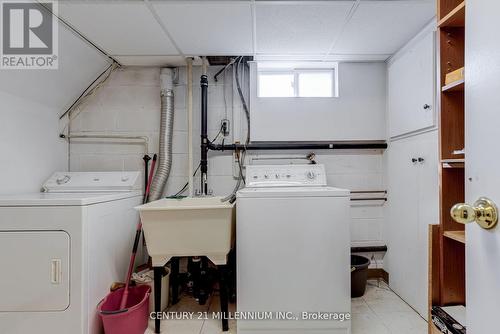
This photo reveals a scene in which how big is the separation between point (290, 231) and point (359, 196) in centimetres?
110

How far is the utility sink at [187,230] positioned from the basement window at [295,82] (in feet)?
4.52

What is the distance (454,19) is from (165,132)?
2072 millimetres

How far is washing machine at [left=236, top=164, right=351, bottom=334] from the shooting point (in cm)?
154

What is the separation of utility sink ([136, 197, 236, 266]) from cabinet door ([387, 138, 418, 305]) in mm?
1366

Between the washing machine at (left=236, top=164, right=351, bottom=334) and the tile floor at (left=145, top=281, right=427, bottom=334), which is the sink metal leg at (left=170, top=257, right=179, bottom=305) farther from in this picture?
the washing machine at (left=236, top=164, right=351, bottom=334)

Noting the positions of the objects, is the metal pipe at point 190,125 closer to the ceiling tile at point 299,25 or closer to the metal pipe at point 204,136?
the metal pipe at point 204,136

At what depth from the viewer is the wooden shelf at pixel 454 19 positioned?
0.98 meters

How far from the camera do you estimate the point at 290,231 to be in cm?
156

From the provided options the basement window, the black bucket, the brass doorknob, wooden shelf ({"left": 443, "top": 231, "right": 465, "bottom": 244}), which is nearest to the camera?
the brass doorknob

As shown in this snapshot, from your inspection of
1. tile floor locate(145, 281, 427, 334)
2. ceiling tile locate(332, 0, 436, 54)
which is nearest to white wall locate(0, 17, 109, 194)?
tile floor locate(145, 281, 427, 334)

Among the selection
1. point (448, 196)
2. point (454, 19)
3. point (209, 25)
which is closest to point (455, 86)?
point (454, 19)

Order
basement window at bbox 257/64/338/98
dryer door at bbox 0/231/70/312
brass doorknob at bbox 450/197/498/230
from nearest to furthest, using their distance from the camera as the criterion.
Result: brass doorknob at bbox 450/197/498/230 → dryer door at bbox 0/231/70/312 → basement window at bbox 257/64/338/98

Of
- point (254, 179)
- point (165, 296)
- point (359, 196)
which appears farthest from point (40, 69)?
point (359, 196)

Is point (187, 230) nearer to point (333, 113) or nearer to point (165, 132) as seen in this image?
point (165, 132)
